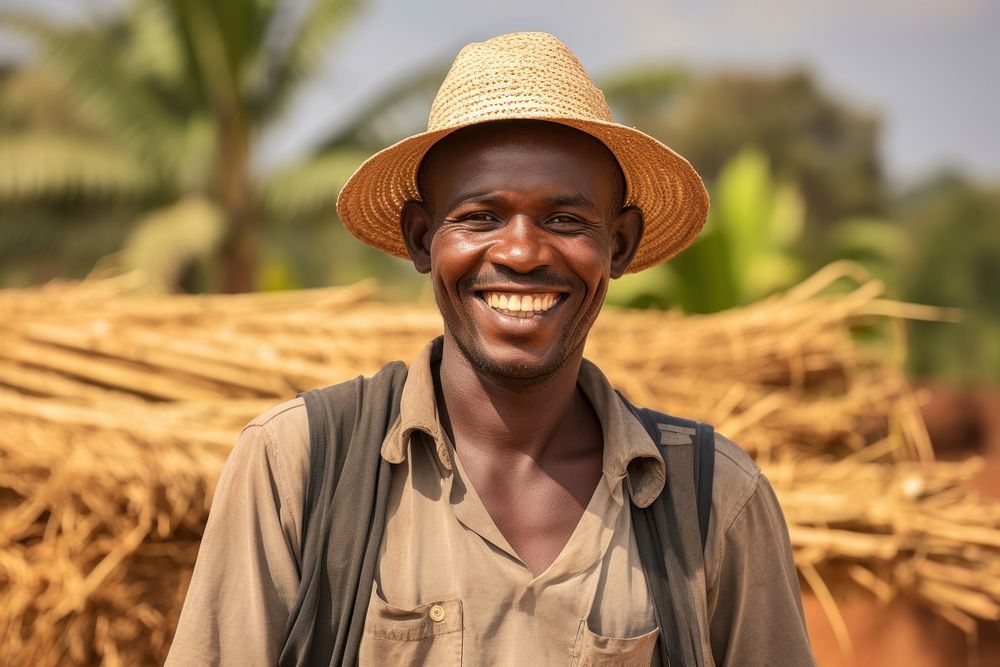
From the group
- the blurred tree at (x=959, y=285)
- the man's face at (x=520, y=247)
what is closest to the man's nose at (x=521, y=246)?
the man's face at (x=520, y=247)

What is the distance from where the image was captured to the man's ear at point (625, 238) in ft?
6.20

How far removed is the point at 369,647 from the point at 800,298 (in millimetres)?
2811

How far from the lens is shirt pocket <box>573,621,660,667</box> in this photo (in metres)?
1.56

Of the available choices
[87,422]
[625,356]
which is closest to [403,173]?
[87,422]

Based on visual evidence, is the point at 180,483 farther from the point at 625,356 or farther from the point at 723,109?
the point at 723,109

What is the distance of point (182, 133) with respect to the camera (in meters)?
12.2

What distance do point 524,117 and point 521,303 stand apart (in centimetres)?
27

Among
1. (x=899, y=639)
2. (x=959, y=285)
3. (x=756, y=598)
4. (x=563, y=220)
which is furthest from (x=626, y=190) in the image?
(x=959, y=285)

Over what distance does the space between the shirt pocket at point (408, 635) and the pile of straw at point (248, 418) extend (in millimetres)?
1250

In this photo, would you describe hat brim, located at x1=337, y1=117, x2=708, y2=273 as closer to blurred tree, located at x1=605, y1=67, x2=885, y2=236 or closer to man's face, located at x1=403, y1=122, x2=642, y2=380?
man's face, located at x1=403, y1=122, x2=642, y2=380

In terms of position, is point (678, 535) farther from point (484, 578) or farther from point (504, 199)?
point (504, 199)

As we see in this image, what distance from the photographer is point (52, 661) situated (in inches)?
105

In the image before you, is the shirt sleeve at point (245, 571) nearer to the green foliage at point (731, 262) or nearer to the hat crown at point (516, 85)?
the hat crown at point (516, 85)

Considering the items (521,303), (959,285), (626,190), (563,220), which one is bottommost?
(521,303)
